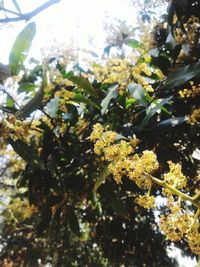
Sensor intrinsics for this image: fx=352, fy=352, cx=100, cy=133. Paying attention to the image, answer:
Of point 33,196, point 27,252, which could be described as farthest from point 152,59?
point 27,252

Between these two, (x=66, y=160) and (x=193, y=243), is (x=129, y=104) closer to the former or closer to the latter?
(x=66, y=160)

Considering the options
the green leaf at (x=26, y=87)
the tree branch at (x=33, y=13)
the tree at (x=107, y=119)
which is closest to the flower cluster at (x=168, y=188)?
the tree at (x=107, y=119)

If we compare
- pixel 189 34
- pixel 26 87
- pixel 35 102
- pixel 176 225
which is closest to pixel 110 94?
pixel 26 87

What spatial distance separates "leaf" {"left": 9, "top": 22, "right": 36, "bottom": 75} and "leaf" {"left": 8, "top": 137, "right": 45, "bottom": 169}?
326mm

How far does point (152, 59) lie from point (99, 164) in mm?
760

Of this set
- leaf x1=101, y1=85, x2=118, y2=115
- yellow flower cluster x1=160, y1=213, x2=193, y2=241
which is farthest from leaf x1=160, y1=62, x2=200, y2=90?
yellow flower cluster x1=160, y1=213, x2=193, y2=241

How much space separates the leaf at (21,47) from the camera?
138 cm

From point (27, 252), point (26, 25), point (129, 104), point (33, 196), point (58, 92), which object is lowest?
point (27, 252)

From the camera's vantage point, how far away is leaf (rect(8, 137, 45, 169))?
1605mm

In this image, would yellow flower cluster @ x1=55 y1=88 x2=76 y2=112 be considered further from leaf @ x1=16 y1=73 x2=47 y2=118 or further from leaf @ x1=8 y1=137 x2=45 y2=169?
leaf @ x1=16 y1=73 x2=47 y2=118

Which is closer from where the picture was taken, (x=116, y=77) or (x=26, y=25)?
(x=26, y=25)

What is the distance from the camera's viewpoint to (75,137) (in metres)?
2.26

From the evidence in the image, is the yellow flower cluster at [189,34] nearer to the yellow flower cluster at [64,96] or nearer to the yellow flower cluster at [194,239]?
the yellow flower cluster at [64,96]

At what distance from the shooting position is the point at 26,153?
1645mm
